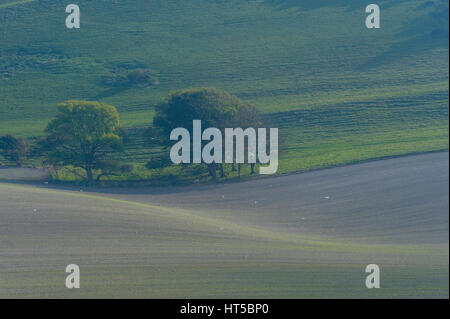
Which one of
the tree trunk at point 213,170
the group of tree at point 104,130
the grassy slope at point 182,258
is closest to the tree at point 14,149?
the group of tree at point 104,130

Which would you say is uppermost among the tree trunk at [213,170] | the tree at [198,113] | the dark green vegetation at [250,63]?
the dark green vegetation at [250,63]

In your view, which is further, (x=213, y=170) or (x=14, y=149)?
(x=14, y=149)

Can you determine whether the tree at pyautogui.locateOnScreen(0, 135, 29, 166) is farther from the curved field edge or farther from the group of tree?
the curved field edge

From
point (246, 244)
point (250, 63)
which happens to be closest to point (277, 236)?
point (246, 244)

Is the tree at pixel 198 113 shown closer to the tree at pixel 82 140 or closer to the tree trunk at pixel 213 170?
the tree trunk at pixel 213 170

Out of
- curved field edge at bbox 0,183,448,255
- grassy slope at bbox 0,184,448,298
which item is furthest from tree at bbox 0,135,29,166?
grassy slope at bbox 0,184,448,298

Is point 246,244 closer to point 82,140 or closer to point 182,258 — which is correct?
point 182,258

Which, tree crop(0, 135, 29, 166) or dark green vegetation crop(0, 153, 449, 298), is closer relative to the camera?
dark green vegetation crop(0, 153, 449, 298)
